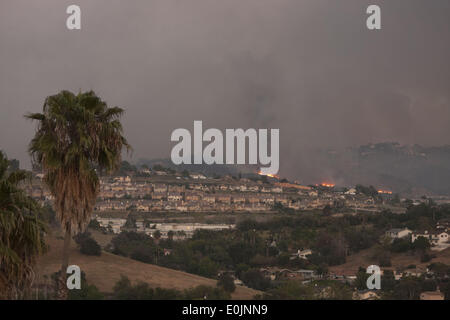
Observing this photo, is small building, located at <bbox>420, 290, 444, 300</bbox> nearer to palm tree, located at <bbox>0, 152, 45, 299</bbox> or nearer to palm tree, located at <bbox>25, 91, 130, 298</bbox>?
palm tree, located at <bbox>25, 91, 130, 298</bbox>

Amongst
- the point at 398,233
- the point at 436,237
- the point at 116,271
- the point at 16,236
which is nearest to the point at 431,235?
the point at 436,237

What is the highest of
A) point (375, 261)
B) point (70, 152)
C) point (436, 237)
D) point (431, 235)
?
point (70, 152)

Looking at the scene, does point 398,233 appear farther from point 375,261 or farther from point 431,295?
point 431,295

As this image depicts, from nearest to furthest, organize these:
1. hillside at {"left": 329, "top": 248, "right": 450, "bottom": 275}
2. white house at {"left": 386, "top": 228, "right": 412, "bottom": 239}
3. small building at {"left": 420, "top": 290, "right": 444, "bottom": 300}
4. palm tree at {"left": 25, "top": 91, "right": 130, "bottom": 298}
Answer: palm tree at {"left": 25, "top": 91, "right": 130, "bottom": 298} < small building at {"left": 420, "top": 290, "right": 444, "bottom": 300} < hillside at {"left": 329, "top": 248, "right": 450, "bottom": 275} < white house at {"left": 386, "top": 228, "right": 412, "bottom": 239}

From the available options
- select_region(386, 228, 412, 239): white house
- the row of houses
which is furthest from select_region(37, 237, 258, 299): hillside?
select_region(386, 228, 412, 239): white house

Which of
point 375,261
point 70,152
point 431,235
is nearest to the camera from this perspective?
point 70,152
